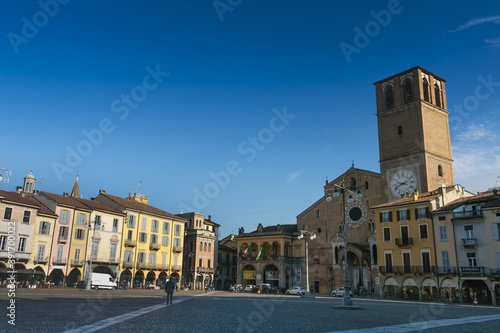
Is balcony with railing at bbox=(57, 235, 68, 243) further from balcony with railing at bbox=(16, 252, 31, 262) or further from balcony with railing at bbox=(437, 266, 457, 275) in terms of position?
balcony with railing at bbox=(437, 266, 457, 275)

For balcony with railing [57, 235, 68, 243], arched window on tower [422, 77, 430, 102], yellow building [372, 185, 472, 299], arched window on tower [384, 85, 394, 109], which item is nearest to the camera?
yellow building [372, 185, 472, 299]

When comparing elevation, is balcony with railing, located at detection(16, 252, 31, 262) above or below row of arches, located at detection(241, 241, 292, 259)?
below

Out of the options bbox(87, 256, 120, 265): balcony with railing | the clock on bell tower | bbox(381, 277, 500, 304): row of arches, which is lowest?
bbox(381, 277, 500, 304): row of arches

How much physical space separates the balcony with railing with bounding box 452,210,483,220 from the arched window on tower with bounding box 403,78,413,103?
68.3 feet

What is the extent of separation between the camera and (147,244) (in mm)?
56906

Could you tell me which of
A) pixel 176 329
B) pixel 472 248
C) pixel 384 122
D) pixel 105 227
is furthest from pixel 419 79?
pixel 176 329

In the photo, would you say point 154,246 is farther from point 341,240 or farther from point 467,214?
point 467,214

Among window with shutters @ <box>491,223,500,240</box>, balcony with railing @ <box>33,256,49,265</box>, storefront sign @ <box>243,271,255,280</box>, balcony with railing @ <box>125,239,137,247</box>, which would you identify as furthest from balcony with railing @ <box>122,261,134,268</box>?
window with shutters @ <box>491,223,500,240</box>

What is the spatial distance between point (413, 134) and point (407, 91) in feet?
22.1

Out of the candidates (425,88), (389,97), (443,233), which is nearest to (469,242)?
(443,233)

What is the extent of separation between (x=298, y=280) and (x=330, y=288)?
588cm

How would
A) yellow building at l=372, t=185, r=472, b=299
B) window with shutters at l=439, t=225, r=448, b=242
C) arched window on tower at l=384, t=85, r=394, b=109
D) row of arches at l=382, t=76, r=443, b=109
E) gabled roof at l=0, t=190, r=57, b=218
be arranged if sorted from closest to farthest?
window with shutters at l=439, t=225, r=448, b=242 < yellow building at l=372, t=185, r=472, b=299 < gabled roof at l=0, t=190, r=57, b=218 < row of arches at l=382, t=76, r=443, b=109 < arched window on tower at l=384, t=85, r=394, b=109

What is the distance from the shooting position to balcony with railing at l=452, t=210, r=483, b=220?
38.8m

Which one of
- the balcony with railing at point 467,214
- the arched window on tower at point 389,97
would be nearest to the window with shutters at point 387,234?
the balcony with railing at point 467,214
